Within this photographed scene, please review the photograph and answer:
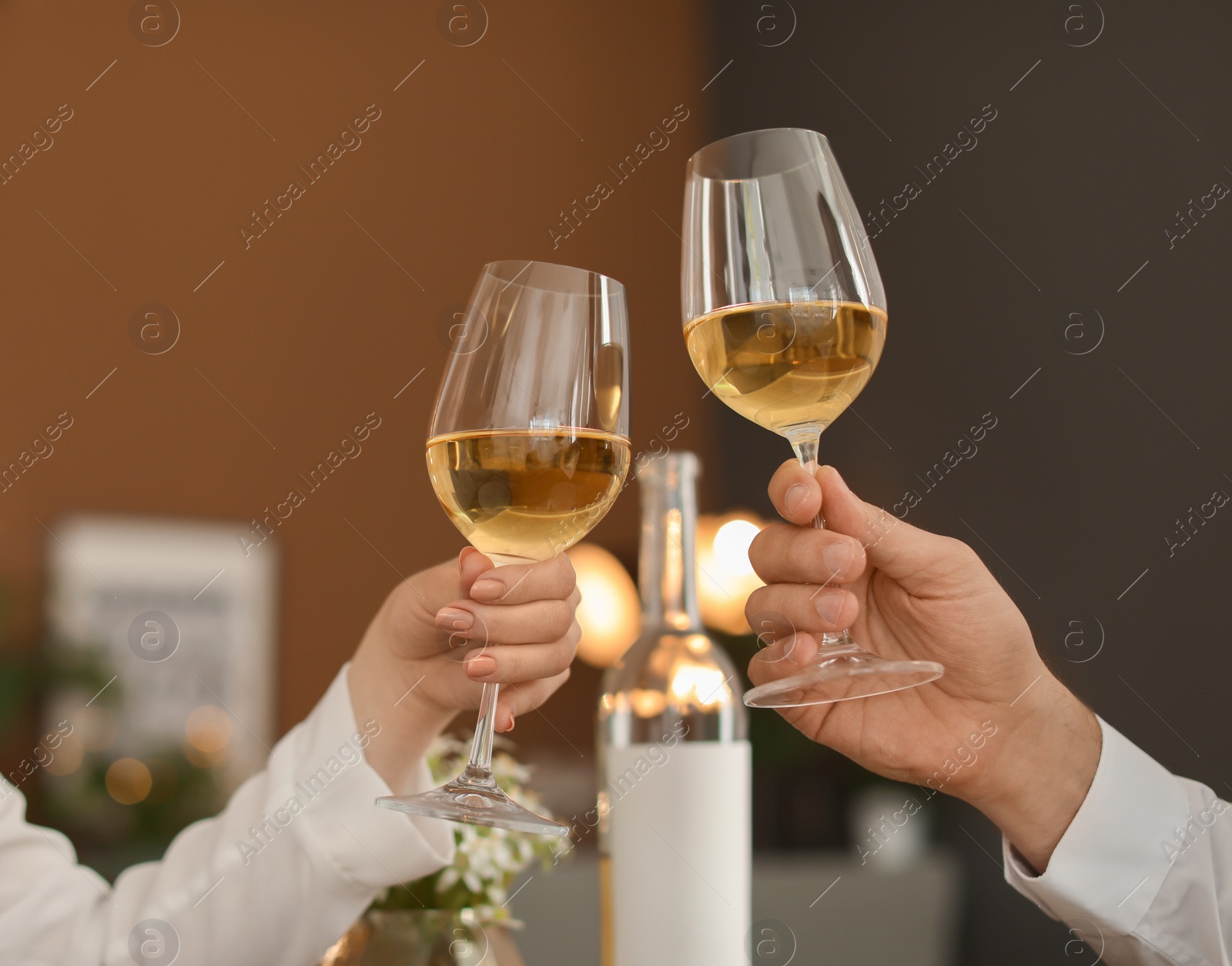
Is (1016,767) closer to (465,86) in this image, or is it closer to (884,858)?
(884,858)

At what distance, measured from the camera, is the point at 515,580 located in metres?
0.84

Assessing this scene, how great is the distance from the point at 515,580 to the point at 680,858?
25 cm

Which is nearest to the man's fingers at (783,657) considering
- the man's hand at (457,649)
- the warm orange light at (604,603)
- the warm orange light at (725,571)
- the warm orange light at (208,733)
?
the man's hand at (457,649)

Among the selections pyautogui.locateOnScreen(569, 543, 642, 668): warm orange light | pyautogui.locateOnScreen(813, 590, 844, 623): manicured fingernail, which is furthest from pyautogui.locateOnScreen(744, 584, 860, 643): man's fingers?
pyautogui.locateOnScreen(569, 543, 642, 668): warm orange light

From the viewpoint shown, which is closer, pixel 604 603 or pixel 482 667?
pixel 482 667

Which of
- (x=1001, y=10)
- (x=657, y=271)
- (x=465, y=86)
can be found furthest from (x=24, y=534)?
(x=1001, y=10)

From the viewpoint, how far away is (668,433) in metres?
4.77

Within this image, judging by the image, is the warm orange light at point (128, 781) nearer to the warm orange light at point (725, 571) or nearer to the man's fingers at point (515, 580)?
the warm orange light at point (725, 571)

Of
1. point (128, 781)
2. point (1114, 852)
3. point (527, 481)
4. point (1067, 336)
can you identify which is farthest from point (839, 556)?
point (128, 781)

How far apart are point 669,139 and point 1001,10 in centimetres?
202

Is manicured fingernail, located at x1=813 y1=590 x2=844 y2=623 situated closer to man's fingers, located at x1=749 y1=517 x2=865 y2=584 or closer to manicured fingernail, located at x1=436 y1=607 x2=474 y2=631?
man's fingers, located at x1=749 y1=517 x2=865 y2=584

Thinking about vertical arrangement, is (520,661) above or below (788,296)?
below

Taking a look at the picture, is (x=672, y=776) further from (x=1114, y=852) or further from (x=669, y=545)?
(x=1114, y=852)

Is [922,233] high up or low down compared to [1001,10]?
down
